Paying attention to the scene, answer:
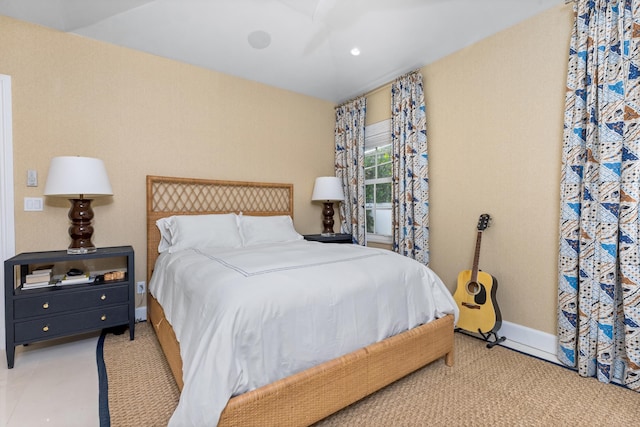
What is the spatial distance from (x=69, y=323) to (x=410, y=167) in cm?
315

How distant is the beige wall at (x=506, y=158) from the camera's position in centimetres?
220

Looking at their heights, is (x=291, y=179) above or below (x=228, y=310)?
above

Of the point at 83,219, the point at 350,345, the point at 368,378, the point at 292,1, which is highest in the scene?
the point at 292,1

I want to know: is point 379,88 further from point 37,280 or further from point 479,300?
point 37,280

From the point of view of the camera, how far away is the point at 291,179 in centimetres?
384

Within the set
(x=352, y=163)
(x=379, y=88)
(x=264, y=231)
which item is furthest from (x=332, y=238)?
(x=379, y=88)

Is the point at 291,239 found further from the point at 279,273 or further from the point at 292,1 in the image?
the point at 292,1

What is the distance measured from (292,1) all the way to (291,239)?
2139 mm

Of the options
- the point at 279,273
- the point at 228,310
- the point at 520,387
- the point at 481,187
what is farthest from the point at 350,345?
the point at 481,187

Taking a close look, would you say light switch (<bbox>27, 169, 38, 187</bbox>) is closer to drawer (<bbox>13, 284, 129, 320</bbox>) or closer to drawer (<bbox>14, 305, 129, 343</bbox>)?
drawer (<bbox>13, 284, 129, 320</bbox>)

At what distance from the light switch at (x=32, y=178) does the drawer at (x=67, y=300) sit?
949 mm

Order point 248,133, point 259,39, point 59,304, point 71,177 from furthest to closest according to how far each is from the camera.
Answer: point 248,133 < point 259,39 < point 71,177 < point 59,304

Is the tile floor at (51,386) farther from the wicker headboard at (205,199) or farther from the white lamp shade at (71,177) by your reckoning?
the white lamp shade at (71,177)

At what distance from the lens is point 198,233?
8.75 ft
